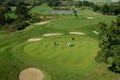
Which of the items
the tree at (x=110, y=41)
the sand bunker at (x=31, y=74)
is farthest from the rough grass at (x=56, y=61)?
the tree at (x=110, y=41)

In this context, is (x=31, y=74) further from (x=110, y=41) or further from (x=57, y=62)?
(x=110, y=41)

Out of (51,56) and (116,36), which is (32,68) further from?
(116,36)

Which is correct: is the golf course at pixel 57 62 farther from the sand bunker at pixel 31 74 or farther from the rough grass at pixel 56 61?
the sand bunker at pixel 31 74

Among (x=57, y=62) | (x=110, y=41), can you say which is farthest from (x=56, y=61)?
(x=110, y=41)

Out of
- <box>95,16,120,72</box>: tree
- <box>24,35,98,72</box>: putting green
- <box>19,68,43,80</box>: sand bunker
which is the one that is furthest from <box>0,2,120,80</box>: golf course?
<box>95,16,120,72</box>: tree

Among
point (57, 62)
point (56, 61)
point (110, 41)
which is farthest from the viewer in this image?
point (56, 61)

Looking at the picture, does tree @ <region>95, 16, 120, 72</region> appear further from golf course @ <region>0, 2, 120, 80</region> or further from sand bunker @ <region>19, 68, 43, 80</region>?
sand bunker @ <region>19, 68, 43, 80</region>

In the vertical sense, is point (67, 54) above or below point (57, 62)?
above

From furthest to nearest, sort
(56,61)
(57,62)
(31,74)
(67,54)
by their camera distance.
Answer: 1. (67,54)
2. (56,61)
3. (57,62)
4. (31,74)
